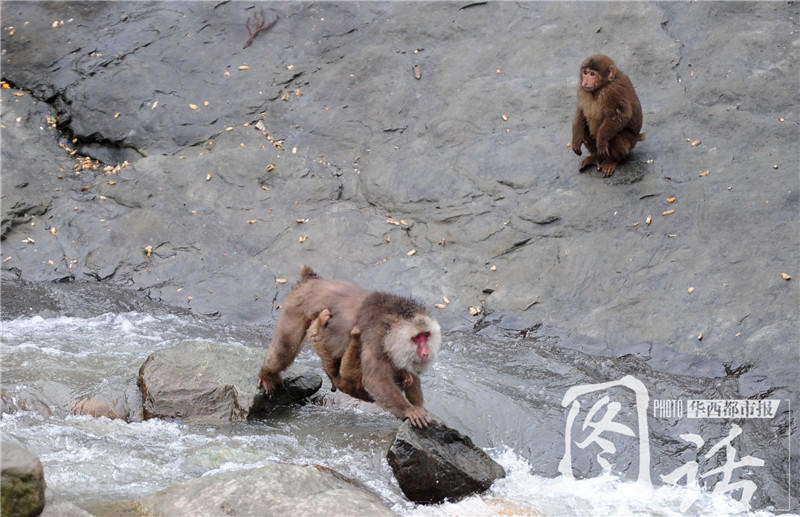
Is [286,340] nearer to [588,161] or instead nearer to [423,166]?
[423,166]

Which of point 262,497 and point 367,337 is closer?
point 262,497

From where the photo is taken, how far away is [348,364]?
7086mm

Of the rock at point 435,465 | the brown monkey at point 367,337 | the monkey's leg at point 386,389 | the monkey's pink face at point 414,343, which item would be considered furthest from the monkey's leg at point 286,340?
the rock at point 435,465

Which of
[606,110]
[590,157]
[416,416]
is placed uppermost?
[606,110]

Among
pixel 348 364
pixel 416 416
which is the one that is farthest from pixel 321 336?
pixel 416 416

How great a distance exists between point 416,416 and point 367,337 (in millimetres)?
754

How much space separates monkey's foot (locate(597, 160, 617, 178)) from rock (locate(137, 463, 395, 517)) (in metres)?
6.24

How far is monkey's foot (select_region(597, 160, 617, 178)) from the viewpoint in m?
10.9

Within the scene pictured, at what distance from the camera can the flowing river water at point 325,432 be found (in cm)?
658

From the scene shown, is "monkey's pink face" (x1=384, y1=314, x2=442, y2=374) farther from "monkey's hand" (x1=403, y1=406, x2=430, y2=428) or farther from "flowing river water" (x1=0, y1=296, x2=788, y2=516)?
"flowing river water" (x1=0, y1=296, x2=788, y2=516)

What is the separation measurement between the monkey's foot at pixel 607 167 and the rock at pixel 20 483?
8022 mm

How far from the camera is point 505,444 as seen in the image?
757cm

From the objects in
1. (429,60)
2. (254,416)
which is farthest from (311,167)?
(254,416)

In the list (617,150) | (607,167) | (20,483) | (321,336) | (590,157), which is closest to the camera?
(20,483)
